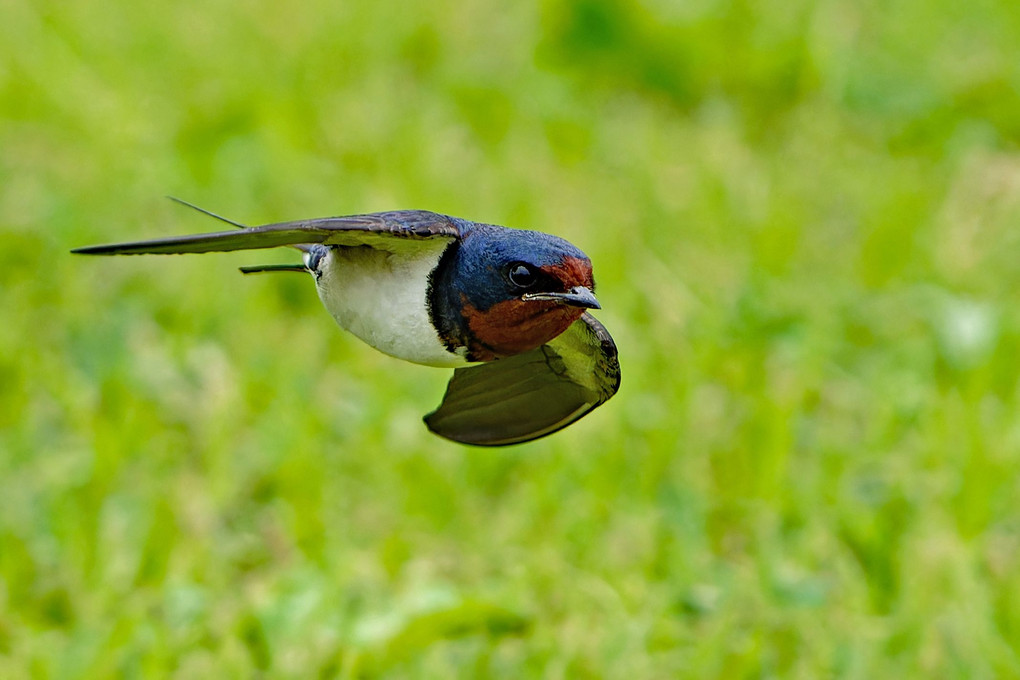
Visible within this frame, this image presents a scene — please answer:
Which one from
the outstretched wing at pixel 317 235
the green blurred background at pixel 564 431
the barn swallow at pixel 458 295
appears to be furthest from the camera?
the green blurred background at pixel 564 431

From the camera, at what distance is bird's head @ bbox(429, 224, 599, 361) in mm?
630

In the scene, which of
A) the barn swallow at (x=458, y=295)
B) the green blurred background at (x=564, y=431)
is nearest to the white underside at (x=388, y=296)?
the barn swallow at (x=458, y=295)

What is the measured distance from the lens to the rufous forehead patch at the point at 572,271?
2.06 ft

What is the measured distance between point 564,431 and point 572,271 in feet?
7.24

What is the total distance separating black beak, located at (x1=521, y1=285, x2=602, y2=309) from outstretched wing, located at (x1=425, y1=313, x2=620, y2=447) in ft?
0.23

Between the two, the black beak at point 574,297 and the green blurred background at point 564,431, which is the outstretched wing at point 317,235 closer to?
the black beak at point 574,297

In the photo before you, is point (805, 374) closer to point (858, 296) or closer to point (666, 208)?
point (858, 296)

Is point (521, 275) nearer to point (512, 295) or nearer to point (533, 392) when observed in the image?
point (512, 295)

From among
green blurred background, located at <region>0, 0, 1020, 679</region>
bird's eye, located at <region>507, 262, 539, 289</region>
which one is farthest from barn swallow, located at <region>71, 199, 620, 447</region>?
green blurred background, located at <region>0, 0, 1020, 679</region>

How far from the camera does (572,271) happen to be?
24.9 inches

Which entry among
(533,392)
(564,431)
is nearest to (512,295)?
(533,392)

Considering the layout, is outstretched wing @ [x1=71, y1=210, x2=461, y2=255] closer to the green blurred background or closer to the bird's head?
the bird's head

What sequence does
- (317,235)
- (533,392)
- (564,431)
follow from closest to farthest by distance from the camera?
(317,235)
(533,392)
(564,431)

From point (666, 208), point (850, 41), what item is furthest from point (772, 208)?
point (850, 41)
